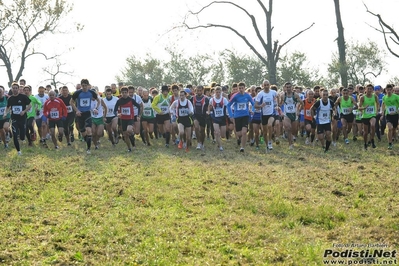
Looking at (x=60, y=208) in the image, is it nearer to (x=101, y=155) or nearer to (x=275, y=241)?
(x=275, y=241)

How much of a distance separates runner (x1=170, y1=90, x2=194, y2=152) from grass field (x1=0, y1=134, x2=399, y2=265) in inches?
88.6

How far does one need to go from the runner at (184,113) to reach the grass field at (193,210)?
88.6 inches

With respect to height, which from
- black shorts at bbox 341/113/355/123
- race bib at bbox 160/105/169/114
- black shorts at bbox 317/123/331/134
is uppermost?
race bib at bbox 160/105/169/114

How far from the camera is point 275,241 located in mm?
6195

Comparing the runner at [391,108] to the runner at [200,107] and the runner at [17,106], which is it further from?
the runner at [17,106]

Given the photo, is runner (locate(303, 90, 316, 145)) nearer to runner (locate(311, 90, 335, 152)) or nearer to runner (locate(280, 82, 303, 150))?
runner (locate(280, 82, 303, 150))

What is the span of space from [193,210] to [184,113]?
7598 mm

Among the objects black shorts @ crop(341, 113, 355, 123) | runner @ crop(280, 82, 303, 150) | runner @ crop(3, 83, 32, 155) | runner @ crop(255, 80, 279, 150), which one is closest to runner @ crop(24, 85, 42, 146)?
runner @ crop(3, 83, 32, 155)

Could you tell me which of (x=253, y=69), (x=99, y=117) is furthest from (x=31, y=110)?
(x=253, y=69)

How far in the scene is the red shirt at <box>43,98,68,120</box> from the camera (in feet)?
50.4

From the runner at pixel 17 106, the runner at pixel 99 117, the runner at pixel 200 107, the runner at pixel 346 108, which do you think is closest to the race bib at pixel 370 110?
the runner at pixel 346 108

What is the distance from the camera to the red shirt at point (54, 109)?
1538cm

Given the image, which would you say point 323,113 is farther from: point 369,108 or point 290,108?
point 369,108

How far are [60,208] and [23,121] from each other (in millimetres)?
7832
